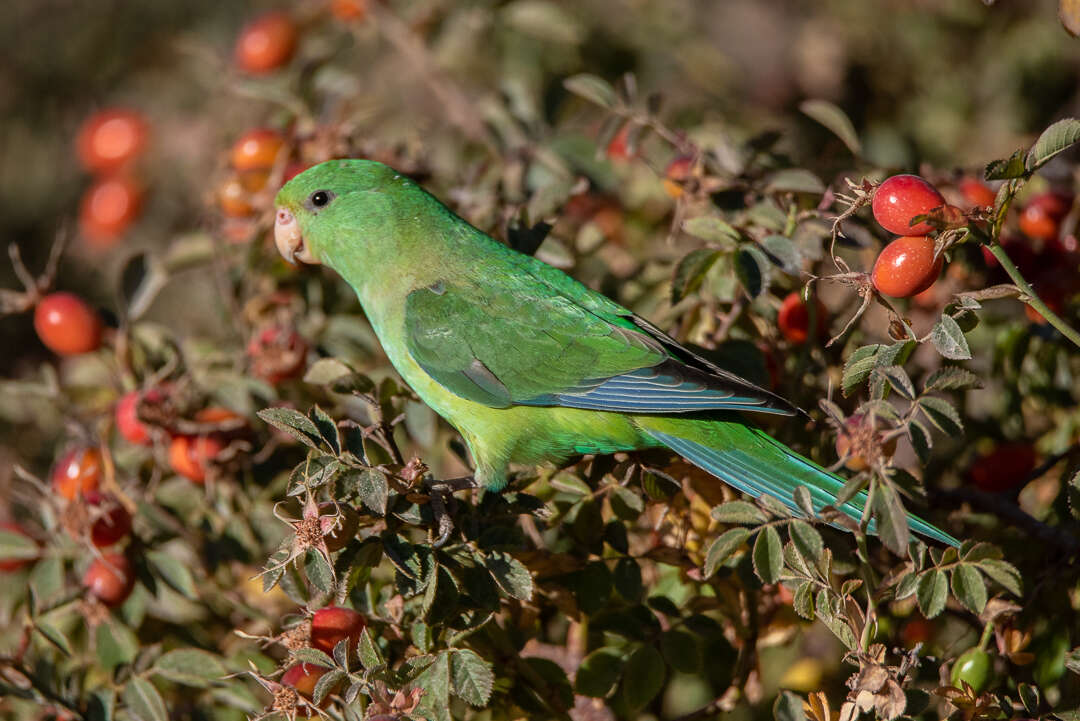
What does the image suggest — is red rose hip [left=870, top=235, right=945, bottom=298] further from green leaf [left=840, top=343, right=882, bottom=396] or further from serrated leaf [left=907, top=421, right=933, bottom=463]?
serrated leaf [left=907, top=421, right=933, bottom=463]

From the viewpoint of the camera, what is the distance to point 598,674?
75.4 inches

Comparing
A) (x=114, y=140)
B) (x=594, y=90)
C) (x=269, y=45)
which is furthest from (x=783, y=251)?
(x=114, y=140)

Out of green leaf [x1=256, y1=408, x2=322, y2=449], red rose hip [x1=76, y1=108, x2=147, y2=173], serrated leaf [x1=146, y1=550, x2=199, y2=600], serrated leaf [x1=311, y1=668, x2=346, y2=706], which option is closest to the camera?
serrated leaf [x1=311, y1=668, x2=346, y2=706]

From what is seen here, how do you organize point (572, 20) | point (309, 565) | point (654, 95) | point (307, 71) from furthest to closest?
point (572, 20), point (307, 71), point (654, 95), point (309, 565)

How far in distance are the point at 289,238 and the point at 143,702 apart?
1.17 m

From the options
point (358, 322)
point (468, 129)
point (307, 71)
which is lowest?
point (358, 322)

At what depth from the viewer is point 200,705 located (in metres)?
2.05

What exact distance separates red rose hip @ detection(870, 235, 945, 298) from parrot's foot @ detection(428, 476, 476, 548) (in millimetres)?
891

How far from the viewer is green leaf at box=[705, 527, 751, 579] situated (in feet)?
5.54

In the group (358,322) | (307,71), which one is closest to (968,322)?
(358,322)

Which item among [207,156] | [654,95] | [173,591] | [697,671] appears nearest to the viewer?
[697,671]

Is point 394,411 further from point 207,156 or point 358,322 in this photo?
point 207,156

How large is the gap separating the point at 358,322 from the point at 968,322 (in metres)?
1.59

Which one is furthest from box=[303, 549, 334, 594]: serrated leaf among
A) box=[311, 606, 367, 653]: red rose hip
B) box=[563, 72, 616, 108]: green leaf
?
box=[563, 72, 616, 108]: green leaf
